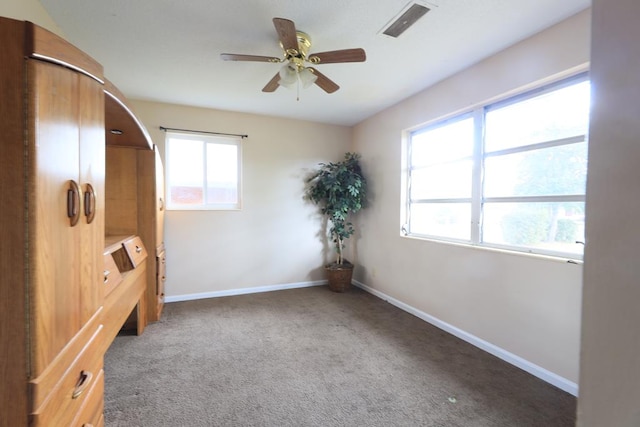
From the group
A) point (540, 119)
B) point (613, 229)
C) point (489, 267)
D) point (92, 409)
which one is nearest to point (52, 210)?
point (92, 409)

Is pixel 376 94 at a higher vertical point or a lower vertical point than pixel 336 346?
higher

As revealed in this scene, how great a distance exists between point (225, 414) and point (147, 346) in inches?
48.3

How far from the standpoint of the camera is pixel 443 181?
292 centimetres

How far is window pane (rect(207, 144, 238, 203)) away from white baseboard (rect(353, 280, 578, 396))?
2715 mm

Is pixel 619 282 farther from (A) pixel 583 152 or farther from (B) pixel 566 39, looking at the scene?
(B) pixel 566 39

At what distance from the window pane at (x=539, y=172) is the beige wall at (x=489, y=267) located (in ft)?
1.70

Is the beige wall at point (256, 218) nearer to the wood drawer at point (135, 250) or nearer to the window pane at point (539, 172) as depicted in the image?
the wood drawer at point (135, 250)

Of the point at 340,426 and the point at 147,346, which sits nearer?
the point at 340,426

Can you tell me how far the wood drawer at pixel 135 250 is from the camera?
2203 millimetres

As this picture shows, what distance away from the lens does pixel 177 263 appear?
11.5 feet

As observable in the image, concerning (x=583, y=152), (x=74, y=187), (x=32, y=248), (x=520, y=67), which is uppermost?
(x=520, y=67)

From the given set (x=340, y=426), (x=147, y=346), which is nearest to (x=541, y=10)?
(x=340, y=426)

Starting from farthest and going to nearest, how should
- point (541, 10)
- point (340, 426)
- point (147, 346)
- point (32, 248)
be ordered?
1. point (147, 346)
2. point (541, 10)
3. point (340, 426)
4. point (32, 248)

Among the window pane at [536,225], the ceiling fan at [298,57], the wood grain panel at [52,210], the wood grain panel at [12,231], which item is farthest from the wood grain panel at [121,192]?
the window pane at [536,225]
